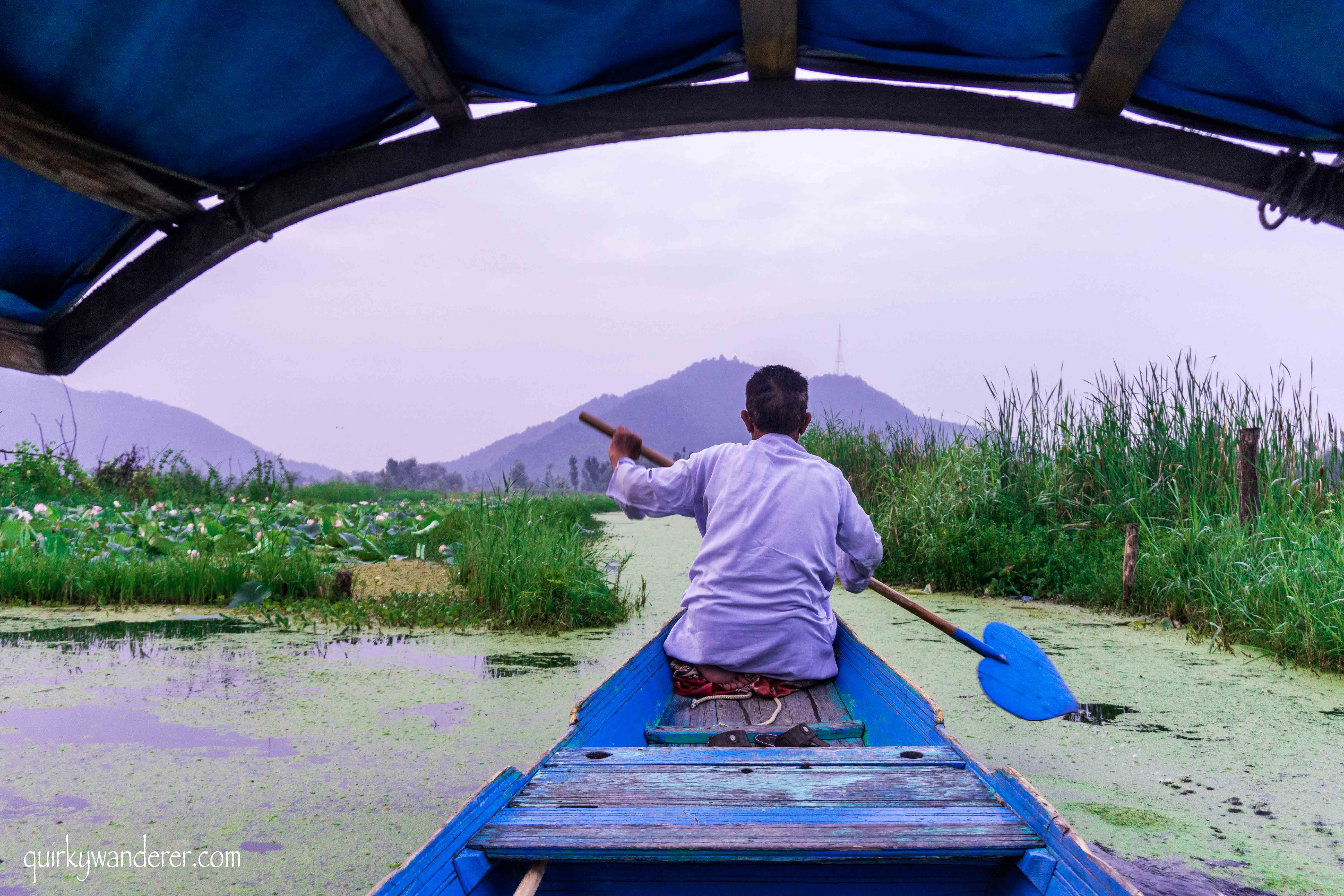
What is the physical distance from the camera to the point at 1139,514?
5957 millimetres

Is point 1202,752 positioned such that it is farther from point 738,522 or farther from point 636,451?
point 636,451

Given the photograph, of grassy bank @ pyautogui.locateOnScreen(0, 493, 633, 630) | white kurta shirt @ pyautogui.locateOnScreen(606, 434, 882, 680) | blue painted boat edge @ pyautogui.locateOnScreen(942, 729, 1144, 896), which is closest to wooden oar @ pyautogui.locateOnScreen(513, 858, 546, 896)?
blue painted boat edge @ pyautogui.locateOnScreen(942, 729, 1144, 896)

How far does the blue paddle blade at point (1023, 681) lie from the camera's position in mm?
2605

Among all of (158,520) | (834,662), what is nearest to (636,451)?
(834,662)

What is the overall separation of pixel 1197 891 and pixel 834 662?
1002mm

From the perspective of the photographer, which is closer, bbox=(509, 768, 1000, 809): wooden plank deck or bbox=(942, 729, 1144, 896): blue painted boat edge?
bbox=(942, 729, 1144, 896): blue painted boat edge

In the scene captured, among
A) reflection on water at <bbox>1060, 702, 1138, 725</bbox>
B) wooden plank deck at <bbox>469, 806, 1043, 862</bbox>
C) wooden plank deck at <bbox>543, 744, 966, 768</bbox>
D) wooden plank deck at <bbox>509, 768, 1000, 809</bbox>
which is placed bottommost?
reflection on water at <bbox>1060, 702, 1138, 725</bbox>

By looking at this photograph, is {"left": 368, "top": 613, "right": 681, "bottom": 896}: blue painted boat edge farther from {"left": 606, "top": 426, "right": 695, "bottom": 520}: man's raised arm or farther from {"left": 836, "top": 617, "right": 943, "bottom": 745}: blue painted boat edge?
{"left": 836, "top": 617, "right": 943, "bottom": 745}: blue painted boat edge

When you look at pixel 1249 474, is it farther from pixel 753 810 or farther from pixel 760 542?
pixel 753 810

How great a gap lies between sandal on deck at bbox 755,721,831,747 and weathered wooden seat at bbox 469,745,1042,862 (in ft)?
0.90

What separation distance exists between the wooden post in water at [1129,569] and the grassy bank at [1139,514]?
3cm

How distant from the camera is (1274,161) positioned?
240 cm

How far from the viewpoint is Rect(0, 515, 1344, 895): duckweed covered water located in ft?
6.90

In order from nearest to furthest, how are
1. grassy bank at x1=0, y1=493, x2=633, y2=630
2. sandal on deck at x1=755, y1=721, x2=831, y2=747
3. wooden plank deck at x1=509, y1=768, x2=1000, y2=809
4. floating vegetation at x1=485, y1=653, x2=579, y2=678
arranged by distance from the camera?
wooden plank deck at x1=509, y1=768, x2=1000, y2=809 < sandal on deck at x1=755, y1=721, x2=831, y2=747 < floating vegetation at x1=485, y1=653, x2=579, y2=678 < grassy bank at x1=0, y1=493, x2=633, y2=630
